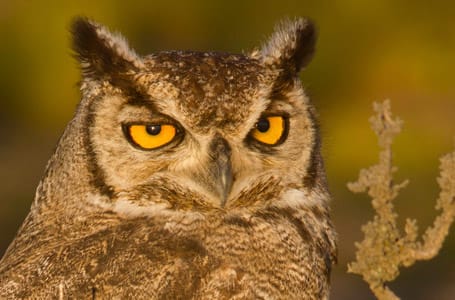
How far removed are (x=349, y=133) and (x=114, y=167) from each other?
8.85m

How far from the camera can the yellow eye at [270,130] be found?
3336mm

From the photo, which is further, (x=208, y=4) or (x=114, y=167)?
(x=208, y=4)

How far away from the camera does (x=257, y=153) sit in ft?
11.0

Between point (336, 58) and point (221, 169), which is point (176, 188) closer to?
point (221, 169)

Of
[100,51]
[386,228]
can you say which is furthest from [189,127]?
[386,228]

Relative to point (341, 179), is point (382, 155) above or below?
below

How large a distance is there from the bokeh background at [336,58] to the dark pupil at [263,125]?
7067 mm

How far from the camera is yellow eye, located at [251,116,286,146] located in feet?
10.9

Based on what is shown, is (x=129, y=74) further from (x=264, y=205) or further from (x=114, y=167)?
(x=264, y=205)

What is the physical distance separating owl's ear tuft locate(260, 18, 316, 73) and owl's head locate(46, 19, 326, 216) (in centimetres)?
2

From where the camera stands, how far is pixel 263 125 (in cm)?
335

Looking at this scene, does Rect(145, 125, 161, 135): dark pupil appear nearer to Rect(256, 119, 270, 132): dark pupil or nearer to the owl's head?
the owl's head

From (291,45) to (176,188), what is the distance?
59 centimetres

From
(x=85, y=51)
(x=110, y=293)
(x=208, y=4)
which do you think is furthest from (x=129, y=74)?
(x=208, y=4)
